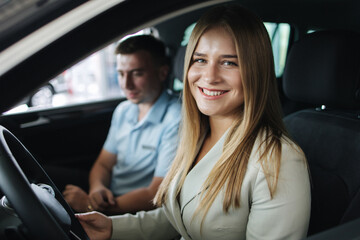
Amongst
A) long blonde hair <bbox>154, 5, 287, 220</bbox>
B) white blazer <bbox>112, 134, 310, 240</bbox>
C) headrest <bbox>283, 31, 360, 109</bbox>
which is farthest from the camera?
headrest <bbox>283, 31, 360, 109</bbox>


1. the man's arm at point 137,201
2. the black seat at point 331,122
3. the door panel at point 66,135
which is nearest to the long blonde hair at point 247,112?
the black seat at point 331,122

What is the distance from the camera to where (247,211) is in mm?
1072

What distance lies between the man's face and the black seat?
86 cm

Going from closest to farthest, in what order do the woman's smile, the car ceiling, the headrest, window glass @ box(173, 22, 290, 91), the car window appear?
the car ceiling, the woman's smile, the headrest, window glass @ box(173, 22, 290, 91), the car window

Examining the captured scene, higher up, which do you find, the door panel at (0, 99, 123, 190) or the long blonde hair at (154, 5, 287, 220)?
the long blonde hair at (154, 5, 287, 220)

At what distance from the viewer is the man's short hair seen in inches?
78.1

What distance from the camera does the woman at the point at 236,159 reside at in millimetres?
983

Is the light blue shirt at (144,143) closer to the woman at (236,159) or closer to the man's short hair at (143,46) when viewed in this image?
the man's short hair at (143,46)

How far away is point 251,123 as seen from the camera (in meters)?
1.11

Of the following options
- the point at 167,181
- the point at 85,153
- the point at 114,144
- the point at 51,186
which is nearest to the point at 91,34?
the point at 51,186

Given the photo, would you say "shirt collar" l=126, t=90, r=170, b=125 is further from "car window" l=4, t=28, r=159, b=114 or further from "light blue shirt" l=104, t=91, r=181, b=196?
"car window" l=4, t=28, r=159, b=114

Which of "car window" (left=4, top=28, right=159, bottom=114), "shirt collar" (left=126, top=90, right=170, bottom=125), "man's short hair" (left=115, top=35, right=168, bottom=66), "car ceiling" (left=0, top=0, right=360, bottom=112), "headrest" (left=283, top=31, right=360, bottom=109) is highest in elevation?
"car ceiling" (left=0, top=0, right=360, bottom=112)

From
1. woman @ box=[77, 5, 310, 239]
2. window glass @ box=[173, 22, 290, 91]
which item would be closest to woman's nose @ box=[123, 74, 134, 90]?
window glass @ box=[173, 22, 290, 91]

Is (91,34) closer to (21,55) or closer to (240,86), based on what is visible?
(21,55)
